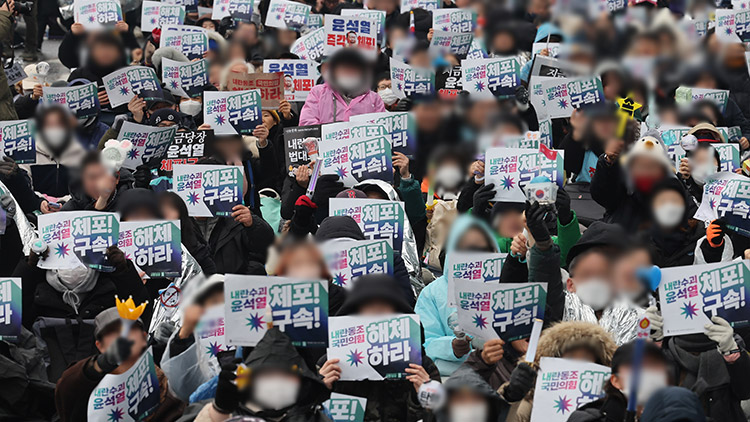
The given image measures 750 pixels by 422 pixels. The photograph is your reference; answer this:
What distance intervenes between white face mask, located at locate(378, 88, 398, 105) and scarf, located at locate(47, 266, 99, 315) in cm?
396

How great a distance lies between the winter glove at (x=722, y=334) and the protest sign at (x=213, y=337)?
2.19m

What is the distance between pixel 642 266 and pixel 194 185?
286 centimetres

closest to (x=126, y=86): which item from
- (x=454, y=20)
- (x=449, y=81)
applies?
(x=449, y=81)

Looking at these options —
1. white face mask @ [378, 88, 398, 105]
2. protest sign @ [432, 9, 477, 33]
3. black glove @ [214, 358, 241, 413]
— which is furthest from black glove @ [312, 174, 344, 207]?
protest sign @ [432, 9, 477, 33]

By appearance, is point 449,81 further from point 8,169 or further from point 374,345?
point 374,345

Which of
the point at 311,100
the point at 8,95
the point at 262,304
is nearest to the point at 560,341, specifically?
the point at 262,304

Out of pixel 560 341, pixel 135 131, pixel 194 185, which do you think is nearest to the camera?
pixel 560 341

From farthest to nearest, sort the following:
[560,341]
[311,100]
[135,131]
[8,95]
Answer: [8,95], [311,100], [135,131], [560,341]

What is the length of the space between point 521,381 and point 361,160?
284cm

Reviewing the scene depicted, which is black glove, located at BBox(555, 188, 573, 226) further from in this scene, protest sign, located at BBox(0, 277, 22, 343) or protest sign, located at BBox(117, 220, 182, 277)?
protest sign, located at BBox(0, 277, 22, 343)

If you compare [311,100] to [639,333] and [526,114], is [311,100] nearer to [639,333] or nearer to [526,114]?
[526,114]

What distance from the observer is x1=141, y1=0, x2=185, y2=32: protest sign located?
1217 centimetres

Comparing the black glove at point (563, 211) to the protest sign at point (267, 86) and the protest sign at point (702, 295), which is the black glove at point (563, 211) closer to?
the protest sign at point (702, 295)

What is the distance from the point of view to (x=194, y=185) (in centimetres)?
629
